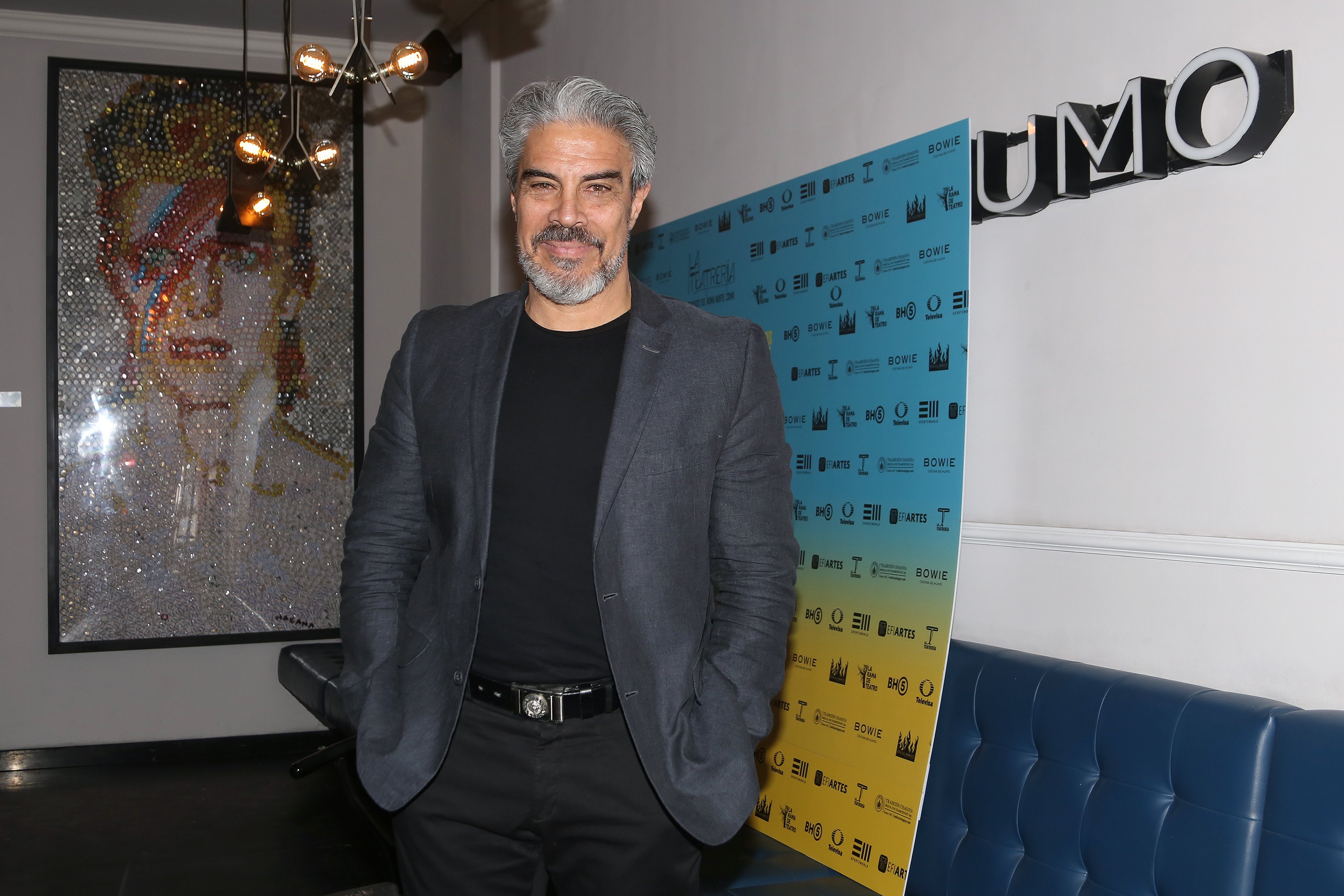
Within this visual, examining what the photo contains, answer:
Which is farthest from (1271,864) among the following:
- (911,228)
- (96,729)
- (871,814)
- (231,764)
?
(96,729)

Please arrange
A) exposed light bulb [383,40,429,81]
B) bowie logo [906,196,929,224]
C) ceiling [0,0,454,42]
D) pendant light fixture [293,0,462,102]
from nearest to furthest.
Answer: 1. bowie logo [906,196,929,224]
2. pendant light fixture [293,0,462,102]
3. exposed light bulb [383,40,429,81]
4. ceiling [0,0,454,42]

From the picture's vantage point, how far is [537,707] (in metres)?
1.63

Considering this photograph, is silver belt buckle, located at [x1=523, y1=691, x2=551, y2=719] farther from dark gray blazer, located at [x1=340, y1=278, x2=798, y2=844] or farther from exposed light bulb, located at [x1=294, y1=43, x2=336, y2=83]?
exposed light bulb, located at [x1=294, y1=43, x2=336, y2=83]

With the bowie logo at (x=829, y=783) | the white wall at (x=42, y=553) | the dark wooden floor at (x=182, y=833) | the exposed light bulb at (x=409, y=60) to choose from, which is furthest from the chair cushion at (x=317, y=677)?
the exposed light bulb at (x=409, y=60)

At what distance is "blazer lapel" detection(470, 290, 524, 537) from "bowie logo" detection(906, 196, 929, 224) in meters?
1.08

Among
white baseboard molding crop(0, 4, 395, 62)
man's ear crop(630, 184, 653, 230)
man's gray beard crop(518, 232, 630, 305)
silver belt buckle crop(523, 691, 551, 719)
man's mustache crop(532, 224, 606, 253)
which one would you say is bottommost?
silver belt buckle crop(523, 691, 551, 719)

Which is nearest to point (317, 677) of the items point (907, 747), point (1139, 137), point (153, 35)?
point (907, 747)

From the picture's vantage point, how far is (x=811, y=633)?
9.43 feet

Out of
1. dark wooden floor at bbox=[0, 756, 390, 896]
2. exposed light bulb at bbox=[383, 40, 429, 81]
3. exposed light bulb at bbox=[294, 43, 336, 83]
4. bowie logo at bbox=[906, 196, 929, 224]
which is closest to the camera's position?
bowie logo at bbox=[906, 196, 929, 224]

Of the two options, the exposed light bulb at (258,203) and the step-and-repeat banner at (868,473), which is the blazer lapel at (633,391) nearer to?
the step-and-repeat banner at (868,473)

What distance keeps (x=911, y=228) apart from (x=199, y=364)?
416cm

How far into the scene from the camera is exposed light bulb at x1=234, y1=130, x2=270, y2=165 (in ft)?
14.6

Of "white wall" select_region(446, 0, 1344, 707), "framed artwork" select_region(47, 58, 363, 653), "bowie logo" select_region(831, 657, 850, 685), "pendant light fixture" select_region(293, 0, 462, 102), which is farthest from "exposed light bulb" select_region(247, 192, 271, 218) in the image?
"bowie logo" select_region(831, 657, 850, 685)

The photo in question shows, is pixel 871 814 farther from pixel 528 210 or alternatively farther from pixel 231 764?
pixel 231 764
